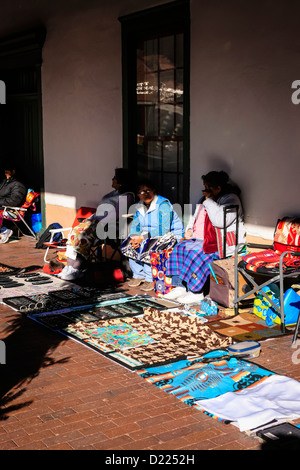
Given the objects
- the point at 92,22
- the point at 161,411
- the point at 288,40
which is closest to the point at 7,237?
the point at 92,22

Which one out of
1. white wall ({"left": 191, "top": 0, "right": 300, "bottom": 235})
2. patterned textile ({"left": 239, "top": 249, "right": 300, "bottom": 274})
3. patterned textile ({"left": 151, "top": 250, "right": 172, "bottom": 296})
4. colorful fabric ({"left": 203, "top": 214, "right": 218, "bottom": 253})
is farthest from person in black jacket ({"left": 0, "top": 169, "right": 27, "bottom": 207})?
patterned textile ({"left": 239, "top": 249, "right": 300, "bottom": 274})

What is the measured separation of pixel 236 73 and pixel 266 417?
454 centimetres

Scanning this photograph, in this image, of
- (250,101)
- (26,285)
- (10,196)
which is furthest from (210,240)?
(10,196)

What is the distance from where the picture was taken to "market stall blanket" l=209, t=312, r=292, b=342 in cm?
598

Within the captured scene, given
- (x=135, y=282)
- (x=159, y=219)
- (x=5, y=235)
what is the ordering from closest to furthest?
(x=159, y=219) → (x=135, y=282) → (x=5, y=235)

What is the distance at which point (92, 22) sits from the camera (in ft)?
32.7

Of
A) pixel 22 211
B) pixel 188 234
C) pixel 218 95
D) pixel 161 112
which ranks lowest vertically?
pixel 22 211

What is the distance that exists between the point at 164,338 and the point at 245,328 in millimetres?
863

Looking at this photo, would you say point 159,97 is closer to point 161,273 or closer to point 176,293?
point 161,273

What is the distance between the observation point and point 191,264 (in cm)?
715

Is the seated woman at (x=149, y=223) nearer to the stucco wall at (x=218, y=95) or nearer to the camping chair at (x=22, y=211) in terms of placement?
the stucco wall at (x=218, y=95)

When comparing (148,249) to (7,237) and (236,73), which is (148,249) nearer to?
(236,73)

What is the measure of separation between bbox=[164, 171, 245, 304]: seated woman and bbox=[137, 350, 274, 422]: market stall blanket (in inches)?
72.4

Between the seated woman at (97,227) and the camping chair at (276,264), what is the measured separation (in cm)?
243
